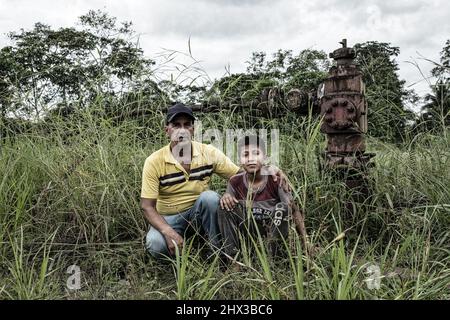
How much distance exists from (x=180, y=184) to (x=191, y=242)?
696mm

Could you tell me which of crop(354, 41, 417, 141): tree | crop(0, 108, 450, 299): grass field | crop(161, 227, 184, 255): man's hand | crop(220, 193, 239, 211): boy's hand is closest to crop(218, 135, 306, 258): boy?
crop(220, 193, 239, 211): boy's hand

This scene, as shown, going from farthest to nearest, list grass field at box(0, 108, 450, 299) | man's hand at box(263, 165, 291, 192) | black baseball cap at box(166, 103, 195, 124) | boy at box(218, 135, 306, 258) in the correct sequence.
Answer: black baseball cap at box(166, 103, 195, 124) < man's hand at box(263, 165, 291, 192) < boy at box(218, 135, 306, 258) < grass field at box(0, 108, 450, 299)

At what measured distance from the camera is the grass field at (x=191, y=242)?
2.23m

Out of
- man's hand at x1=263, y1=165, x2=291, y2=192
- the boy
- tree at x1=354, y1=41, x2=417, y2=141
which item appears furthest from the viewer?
tree at x1=354, y1=41, x2=417, y2=141

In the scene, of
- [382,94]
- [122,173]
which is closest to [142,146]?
[122,173]

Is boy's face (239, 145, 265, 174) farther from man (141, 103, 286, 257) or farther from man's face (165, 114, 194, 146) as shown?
man's face (165, 114, 194, 146)

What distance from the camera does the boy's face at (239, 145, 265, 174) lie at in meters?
2.75

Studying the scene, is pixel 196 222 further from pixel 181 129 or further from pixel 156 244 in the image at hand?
pixel 181 129

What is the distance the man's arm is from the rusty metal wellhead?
1.14 metres

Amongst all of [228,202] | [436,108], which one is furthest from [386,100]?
[228,202]

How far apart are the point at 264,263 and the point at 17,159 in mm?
2064
